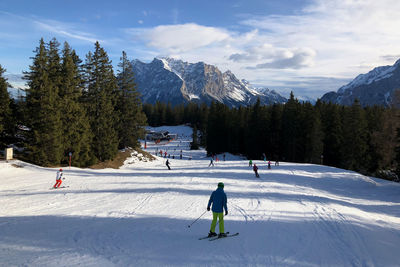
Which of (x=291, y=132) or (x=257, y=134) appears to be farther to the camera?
(x=257, y=134)

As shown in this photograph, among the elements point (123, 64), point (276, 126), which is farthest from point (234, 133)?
point (123, 64)

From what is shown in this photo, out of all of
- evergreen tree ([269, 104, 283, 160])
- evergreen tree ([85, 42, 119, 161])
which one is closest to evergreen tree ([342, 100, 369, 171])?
evergreen tree ([269, 104, 283, 160])

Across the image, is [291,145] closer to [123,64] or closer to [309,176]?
[309,176]

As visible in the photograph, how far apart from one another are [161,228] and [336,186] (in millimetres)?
21406

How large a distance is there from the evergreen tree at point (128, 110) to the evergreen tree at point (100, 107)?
154 inches

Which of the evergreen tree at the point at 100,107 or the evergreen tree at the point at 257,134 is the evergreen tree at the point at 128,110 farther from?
the evergreen tree at the point at 257,134

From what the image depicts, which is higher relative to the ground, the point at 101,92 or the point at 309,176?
the point at 101,92

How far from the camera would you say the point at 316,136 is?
48438 millimetres

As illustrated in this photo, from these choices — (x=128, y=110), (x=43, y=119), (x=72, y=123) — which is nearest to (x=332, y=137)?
(x=128, y=110)

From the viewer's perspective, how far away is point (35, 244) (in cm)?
811

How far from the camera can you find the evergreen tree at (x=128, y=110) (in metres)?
39.5

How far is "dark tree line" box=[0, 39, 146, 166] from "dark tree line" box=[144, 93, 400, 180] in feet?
100

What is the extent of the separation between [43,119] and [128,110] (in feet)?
50.6

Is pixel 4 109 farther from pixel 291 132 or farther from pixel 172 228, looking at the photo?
pixel 291 132
